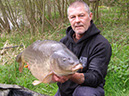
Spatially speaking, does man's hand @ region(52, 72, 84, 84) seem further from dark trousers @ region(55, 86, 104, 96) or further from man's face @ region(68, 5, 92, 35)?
man's face @ region(68, 5, 92, 35)

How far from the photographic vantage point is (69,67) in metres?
1.08

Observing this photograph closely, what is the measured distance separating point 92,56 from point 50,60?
0.56 meters

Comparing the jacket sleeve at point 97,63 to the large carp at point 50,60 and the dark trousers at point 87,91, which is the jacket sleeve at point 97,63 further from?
the large carp at point 50,60

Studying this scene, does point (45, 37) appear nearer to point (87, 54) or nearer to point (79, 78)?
point (87, 54)

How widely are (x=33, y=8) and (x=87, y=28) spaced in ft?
12.2

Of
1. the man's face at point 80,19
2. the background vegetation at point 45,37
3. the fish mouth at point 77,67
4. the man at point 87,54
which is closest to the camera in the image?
the fish mouth at point 77,67

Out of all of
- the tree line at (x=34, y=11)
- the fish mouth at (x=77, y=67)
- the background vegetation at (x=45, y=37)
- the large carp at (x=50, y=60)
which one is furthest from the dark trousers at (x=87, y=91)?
the tree line at (x=34, y=11)

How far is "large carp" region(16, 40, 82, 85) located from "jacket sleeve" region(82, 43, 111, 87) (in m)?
0.43

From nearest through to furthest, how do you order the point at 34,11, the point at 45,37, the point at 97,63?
the point at 97,63
the point at 45,37
the point at 34,11

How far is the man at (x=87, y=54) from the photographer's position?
154 cm

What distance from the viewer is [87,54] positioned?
1.67 meters

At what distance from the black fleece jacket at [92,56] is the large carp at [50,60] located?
1.41ft

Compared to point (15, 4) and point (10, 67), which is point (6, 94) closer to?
point (10, 67)

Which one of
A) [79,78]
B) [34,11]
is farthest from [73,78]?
[34,11]
